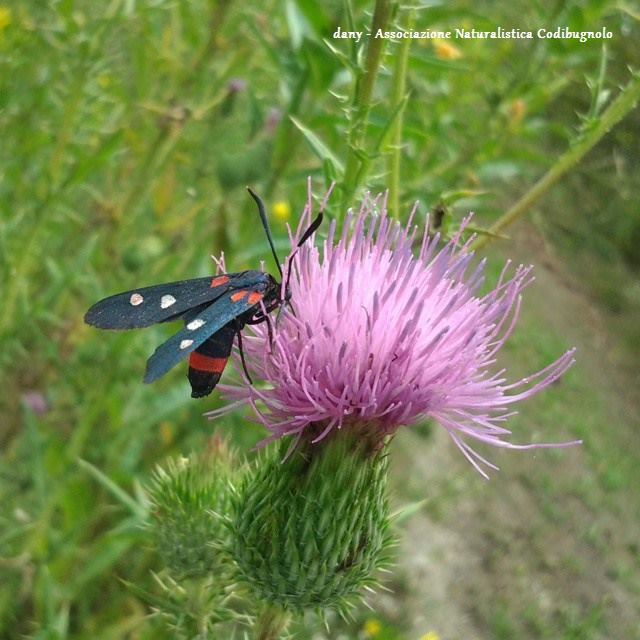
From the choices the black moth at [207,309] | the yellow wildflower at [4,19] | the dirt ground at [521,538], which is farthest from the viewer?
the dirt ground at [521,538]

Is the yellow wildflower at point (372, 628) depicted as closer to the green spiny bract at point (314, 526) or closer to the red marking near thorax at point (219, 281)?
the green spiny bract at point (314, 526)

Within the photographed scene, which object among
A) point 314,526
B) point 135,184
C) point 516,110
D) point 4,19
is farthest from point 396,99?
point 4,19

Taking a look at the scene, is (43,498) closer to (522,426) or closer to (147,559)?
(147,559)

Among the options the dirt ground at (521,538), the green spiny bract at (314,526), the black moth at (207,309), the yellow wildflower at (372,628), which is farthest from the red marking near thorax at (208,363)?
the dirt ground at (521,538)

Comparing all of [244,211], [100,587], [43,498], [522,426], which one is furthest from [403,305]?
[522,426]

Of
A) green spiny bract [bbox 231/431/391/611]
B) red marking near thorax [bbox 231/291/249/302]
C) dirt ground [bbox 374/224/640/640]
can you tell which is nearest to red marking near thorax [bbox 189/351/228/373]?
red marking near thorax [bbox 231/291/249/302]

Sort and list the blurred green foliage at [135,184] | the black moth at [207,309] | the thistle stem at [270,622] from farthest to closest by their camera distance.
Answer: the blurred green foliage at [135,184] < the thistle stem at [270,622] < the black moth at [207,309]

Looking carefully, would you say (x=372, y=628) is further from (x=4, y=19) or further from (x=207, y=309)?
(x=4, y=19)
